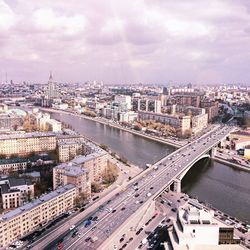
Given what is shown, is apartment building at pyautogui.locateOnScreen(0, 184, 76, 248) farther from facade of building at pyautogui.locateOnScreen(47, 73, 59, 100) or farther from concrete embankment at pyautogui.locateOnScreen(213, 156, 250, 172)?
facade of building at pyautogui.locateOnScreen(47, 73, 59, 100)

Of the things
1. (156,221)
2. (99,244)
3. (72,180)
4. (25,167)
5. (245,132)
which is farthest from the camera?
(245,132)

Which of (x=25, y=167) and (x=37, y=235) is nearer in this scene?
(x=37, y=235)

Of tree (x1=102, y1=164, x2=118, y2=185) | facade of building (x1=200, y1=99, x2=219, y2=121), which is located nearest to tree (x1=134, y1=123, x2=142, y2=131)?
facade of building (x1=200, y1=99, x2=219, y2=121)

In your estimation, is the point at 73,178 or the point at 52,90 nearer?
the point at 73,178

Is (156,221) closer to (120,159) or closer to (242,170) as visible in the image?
(120,159)

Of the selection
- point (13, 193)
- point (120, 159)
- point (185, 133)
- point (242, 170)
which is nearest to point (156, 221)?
point (13, 193)

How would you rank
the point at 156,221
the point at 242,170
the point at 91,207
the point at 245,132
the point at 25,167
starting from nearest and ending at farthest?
the point at 156,221, the point at 91,207, the point at 25,167, the point at 242,170, the point at 245,132

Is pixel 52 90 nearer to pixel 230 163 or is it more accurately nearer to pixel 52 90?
pixel 52 90

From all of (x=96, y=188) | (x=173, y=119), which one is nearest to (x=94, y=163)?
(x=96, y=188)
